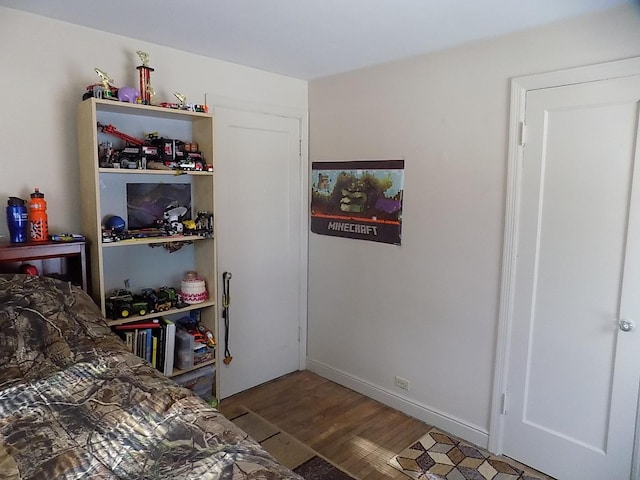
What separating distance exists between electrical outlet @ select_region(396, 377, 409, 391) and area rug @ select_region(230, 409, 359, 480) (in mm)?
809

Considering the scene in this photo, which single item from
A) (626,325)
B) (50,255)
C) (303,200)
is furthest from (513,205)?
(50,255)

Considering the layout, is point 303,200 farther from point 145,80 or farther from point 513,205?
point 513,205

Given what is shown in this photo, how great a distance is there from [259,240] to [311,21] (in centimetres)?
162

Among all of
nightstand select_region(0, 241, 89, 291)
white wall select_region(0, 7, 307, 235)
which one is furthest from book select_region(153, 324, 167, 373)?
white wall select_region(0, 7, 307, 235)

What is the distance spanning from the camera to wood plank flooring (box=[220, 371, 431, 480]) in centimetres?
250

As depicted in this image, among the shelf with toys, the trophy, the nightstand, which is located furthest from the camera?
the trophy

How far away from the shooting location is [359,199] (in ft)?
10.2

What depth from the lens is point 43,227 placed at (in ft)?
7.13

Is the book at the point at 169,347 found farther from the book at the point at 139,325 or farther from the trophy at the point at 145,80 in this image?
the trophy at the point at 145,80

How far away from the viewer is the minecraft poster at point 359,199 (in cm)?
292

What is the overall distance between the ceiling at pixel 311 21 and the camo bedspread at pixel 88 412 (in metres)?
1.39

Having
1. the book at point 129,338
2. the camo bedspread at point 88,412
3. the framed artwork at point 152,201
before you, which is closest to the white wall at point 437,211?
the framed artwork at point 152,201

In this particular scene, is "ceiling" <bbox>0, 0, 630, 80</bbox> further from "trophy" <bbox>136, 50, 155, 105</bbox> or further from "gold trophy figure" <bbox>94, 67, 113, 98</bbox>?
"gold trophy figure" <bbox>94, 67, 113, 98</bbox>

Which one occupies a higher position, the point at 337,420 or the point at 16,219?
the point at 16,219
